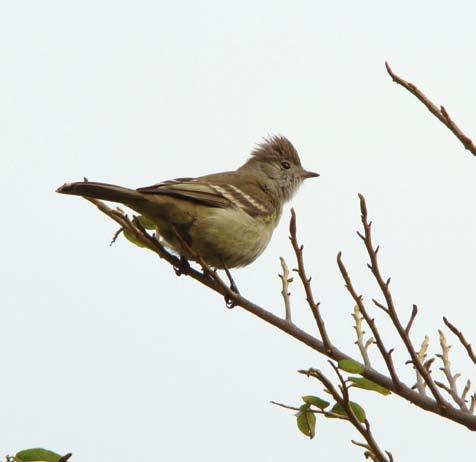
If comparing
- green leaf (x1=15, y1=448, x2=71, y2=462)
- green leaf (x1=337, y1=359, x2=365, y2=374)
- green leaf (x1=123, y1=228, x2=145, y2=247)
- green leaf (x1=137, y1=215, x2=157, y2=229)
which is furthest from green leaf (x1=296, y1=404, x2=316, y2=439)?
green leaf (x1=137, y1=215, x2=157, y2=229)

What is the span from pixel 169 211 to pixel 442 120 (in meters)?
3.21

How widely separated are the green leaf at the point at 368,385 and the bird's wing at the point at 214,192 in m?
2.61

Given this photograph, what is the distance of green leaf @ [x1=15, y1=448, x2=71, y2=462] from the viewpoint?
2.47 m

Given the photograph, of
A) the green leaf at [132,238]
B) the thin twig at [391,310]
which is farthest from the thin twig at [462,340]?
the green leaf at [132,238]

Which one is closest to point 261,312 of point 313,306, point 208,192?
point 313,306

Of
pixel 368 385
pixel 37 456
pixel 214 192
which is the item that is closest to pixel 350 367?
pixel 368 385

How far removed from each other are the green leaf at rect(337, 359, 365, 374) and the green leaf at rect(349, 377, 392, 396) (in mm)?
42

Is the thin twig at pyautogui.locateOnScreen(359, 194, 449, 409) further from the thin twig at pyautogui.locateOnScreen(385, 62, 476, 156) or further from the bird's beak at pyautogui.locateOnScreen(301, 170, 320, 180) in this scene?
the bird's beak at pyautogui.locateOnScreen(301, 170, 320, 180)

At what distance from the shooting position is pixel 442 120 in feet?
8.36

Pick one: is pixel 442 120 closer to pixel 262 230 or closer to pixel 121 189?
pixel 121 189

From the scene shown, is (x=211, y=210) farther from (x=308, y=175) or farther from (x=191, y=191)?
(x=308, y=175)

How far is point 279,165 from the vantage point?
838 centimetres

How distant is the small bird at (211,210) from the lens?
5.35 metres

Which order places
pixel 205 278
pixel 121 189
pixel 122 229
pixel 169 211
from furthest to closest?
pixel 169 211 < pixel 121 189 < pixel 205 278 < pixel 122 229
